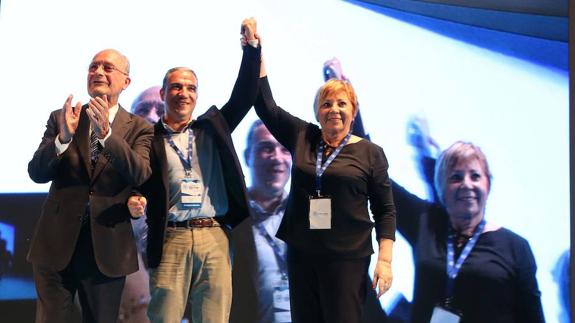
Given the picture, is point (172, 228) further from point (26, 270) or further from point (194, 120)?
point (26, 270)

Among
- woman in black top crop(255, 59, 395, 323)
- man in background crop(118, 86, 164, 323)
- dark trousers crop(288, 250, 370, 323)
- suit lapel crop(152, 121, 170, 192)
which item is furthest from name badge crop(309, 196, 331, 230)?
man in background crop(118, 86, 164, 323)

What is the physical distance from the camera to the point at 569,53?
392 cm

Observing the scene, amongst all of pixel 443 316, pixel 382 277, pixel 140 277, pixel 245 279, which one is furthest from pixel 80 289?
pixel 443 316

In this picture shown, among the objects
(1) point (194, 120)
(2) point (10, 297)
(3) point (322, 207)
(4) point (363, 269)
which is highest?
(1) point (194, 120)

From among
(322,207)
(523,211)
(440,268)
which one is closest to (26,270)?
(322,207)

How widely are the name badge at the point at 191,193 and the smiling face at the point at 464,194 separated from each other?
1881mm

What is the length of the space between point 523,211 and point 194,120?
225cm

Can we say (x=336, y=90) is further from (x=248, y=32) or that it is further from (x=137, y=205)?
(x=137, y=205)

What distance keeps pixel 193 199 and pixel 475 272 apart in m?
2.03

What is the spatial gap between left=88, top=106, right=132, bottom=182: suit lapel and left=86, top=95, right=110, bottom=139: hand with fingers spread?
8 centimetres

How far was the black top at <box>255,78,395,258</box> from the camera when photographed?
7.79 feet

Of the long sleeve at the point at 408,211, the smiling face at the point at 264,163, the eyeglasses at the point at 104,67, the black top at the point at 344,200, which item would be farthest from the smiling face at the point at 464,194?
the eyeglasses at the point at 104,67

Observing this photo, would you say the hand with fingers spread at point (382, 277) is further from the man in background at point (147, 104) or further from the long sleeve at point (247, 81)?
the man in background at point (147, 104)

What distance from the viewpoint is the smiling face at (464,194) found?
12.5 ft
